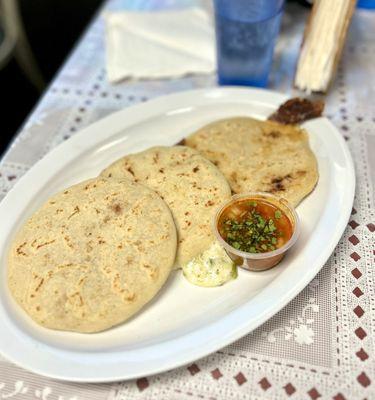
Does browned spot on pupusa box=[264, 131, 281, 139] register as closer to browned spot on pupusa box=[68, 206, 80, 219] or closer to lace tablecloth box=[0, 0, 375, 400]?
lace tablecloth box=[0, 0, 375, 400]

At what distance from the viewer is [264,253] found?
1641 mm

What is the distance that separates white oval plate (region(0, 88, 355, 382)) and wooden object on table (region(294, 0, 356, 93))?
10.4 inches

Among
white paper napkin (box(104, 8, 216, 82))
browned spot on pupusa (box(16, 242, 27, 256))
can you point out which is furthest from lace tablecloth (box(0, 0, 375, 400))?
white paper napkin (box(104, 8, 216, 82))

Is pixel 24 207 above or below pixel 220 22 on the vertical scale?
below

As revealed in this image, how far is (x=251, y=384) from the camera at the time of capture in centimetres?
147

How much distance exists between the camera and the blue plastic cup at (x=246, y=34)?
91.6 inches

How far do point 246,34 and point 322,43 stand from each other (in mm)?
399

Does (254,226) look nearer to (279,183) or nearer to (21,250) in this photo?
(279,183)

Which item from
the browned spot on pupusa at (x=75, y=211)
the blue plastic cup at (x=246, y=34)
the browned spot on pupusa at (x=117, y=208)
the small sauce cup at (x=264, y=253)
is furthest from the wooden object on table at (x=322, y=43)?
the browned spot on pupusa at (x=75, y=211)

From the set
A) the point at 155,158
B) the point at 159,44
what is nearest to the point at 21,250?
the point at 155,158

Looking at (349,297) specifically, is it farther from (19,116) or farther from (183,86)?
(19,116)

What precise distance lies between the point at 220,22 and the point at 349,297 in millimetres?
1516

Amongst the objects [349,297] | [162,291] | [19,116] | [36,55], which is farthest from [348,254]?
[36,55]

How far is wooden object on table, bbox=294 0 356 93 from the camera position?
227 cm
